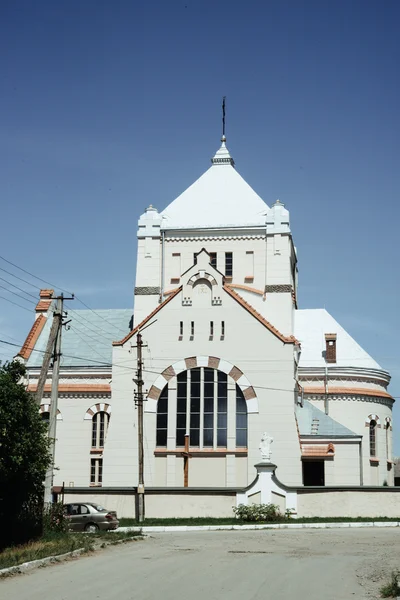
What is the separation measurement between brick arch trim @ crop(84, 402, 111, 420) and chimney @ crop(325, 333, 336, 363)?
557 inches

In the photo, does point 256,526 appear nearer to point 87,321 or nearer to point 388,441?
point 388,441

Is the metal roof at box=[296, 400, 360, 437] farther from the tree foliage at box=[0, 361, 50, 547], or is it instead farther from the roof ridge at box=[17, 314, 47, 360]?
the tree foliage at box=[0, 361, 50, 547]

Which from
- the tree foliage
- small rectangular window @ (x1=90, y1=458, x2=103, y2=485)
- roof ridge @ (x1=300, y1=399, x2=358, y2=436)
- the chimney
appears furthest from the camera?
the chimney

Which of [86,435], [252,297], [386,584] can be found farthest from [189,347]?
[386,584]

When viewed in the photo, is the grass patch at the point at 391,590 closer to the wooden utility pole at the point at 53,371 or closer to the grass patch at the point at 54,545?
the grass patch at the point at 54,545

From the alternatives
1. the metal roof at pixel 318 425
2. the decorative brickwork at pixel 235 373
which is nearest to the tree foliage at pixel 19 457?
the decorative brickwork at pixel 235 373

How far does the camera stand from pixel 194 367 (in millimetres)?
43844

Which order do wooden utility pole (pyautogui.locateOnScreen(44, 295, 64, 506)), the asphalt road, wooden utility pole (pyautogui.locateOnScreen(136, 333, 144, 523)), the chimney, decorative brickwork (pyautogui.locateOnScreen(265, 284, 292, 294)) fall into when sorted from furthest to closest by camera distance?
A: the chimney → decorative brickwork (pyautogui.locateOnScreen(265, 284, 292, 294)) → wooden utility pole (pyautogui.locateOnScreen(136, 333, 144, 523)) → wooden utility pole (pyautogui.locateOnScreen(44, 295, 64, 506)) → the asphalt road

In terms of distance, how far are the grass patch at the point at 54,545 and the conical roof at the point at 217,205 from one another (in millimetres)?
24947

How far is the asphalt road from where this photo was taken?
53.2 feet

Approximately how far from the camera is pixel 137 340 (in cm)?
4344

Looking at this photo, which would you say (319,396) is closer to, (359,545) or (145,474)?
(145,474)

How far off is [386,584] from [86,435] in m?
34.6

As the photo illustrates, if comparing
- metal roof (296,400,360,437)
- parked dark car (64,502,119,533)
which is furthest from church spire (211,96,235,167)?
parked dark car (64,502,119,533)
